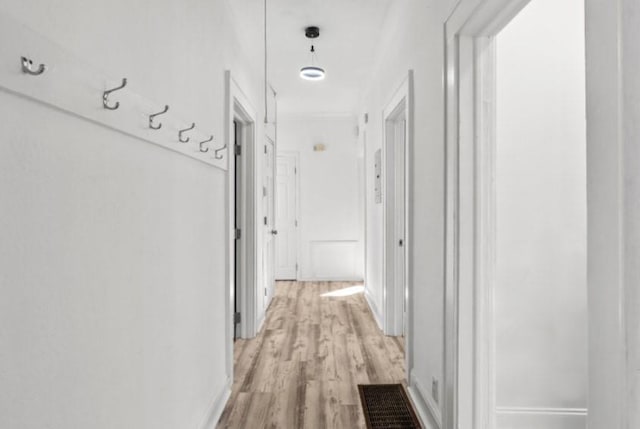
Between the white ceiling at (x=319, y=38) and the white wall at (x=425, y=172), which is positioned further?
the white ceiling at (x=319, y=38)

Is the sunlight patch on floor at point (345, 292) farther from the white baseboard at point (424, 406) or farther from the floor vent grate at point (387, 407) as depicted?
the white baseboard at point (424, 406)

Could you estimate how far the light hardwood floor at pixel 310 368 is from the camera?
2328 millimetres

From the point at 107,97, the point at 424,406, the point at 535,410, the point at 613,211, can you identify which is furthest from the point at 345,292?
the point at 613,211

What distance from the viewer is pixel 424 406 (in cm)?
228

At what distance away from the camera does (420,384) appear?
241 centimetres

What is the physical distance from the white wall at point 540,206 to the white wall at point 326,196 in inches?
169

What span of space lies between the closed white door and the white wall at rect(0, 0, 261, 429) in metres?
2.55

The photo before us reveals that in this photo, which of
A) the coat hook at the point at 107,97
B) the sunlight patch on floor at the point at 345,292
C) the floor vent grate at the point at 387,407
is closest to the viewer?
→ the coat hook at the point at 107,97

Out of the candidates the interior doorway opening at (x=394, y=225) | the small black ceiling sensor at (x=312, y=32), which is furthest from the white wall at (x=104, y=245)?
the interior doorway opening at (x=394, y=225)

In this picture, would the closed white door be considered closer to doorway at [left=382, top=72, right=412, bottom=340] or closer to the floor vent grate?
doorway at [left=382, top=72, right=412, bottom=340]

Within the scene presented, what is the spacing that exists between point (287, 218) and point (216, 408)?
14.3 ft

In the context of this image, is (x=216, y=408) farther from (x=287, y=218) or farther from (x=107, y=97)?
(x=287, y=218)

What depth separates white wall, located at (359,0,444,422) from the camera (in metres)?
2.02

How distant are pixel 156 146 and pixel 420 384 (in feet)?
6.22
